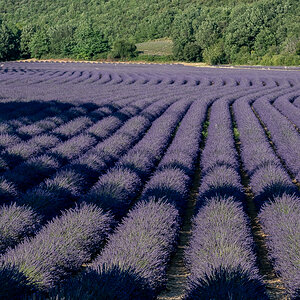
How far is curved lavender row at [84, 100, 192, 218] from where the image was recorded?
5.57m

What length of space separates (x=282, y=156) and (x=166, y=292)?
5547 millimetres

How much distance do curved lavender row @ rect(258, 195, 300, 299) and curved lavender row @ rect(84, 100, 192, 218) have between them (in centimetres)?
198

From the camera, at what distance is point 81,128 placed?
10750 mm

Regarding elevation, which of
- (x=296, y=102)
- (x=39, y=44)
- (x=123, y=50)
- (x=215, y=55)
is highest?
(x=296, y=102)

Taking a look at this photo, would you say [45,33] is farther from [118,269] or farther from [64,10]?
[118,269]

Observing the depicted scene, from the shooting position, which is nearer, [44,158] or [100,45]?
[44,158]

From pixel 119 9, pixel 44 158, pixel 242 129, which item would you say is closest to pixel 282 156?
pixel 242 129

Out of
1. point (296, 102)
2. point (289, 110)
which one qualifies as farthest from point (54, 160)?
point (296, 102)

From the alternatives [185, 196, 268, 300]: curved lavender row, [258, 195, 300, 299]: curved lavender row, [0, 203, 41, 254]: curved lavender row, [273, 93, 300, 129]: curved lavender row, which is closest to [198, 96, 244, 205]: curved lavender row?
[185, 196, 268, 300]: curved lavender row

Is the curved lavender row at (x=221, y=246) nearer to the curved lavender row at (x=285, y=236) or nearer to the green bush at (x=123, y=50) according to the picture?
the curved lavender row at (x=285, y=236)

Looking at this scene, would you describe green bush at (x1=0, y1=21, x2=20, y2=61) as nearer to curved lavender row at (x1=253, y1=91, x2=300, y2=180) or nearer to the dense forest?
the dense forest

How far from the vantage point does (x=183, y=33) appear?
211 ft

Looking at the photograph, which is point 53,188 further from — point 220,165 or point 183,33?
point 183,33

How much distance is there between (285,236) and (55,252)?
2480 mm
